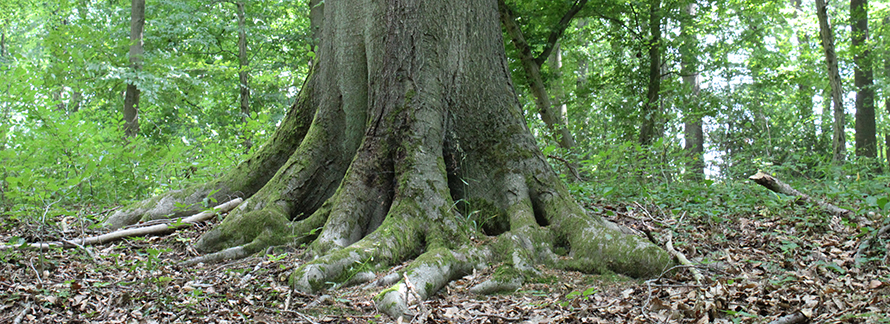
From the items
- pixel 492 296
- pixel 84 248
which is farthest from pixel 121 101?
pixel 492 296

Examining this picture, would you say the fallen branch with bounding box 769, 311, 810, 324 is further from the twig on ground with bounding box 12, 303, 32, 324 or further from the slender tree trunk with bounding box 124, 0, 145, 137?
the slender tree trunk with bounding box 124, 0, 145, 137

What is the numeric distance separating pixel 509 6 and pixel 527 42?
0.84 meters

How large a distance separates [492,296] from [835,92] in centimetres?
771

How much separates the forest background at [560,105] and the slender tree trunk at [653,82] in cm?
4

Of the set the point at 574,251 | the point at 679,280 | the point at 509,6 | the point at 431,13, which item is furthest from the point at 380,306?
the point at 509,6

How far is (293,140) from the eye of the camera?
5.40m

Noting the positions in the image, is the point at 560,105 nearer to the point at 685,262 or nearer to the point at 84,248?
the point at 685,262

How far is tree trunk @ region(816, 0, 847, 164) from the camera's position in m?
7.58

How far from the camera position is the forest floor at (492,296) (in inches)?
106

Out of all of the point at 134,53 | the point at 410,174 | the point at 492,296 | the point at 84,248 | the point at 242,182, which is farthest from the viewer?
the point at 134,53

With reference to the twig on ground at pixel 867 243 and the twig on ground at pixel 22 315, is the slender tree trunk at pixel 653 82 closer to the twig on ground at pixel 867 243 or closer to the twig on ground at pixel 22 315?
the twig on ground at pixel 867 243

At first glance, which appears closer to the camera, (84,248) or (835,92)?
(84,248)

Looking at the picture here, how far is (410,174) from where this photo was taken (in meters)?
4.17

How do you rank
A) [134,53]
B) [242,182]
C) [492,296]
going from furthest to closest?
[134,53] → [242,182] → [492,296]
